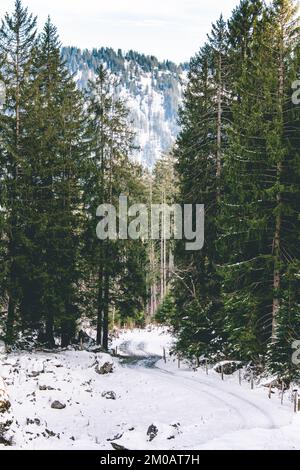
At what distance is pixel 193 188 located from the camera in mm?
26000

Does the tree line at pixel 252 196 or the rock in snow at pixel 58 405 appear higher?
the tree line at pixel 252 196

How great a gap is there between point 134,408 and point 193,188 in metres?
12.1

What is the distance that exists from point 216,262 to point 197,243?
1.49 meters

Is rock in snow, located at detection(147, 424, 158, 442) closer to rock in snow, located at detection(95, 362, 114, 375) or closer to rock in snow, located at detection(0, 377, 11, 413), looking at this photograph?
rock in snow, located at detection(0, 377, 11, 413)

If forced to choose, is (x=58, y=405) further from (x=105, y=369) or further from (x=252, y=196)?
(x=252, y=196)

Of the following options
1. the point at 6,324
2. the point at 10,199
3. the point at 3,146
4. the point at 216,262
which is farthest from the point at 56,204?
the point at 216,262

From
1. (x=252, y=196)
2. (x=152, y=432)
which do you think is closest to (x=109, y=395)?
(x=152, y=432)

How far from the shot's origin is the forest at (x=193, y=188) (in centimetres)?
2097

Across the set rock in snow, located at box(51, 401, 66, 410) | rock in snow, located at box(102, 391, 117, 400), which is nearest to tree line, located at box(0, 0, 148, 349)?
rock in snow, located at box(102, 391, 117, 400)

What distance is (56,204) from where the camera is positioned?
2630 cm

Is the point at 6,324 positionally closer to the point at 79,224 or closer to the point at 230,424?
the point at 79,224

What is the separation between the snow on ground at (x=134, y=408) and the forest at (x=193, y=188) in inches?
83.6

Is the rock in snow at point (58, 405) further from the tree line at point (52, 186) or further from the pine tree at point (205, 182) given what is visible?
the pine tree at point (205, 182)

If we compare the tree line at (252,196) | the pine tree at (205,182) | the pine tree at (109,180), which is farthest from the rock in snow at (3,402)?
the pine tree at (109,180)
